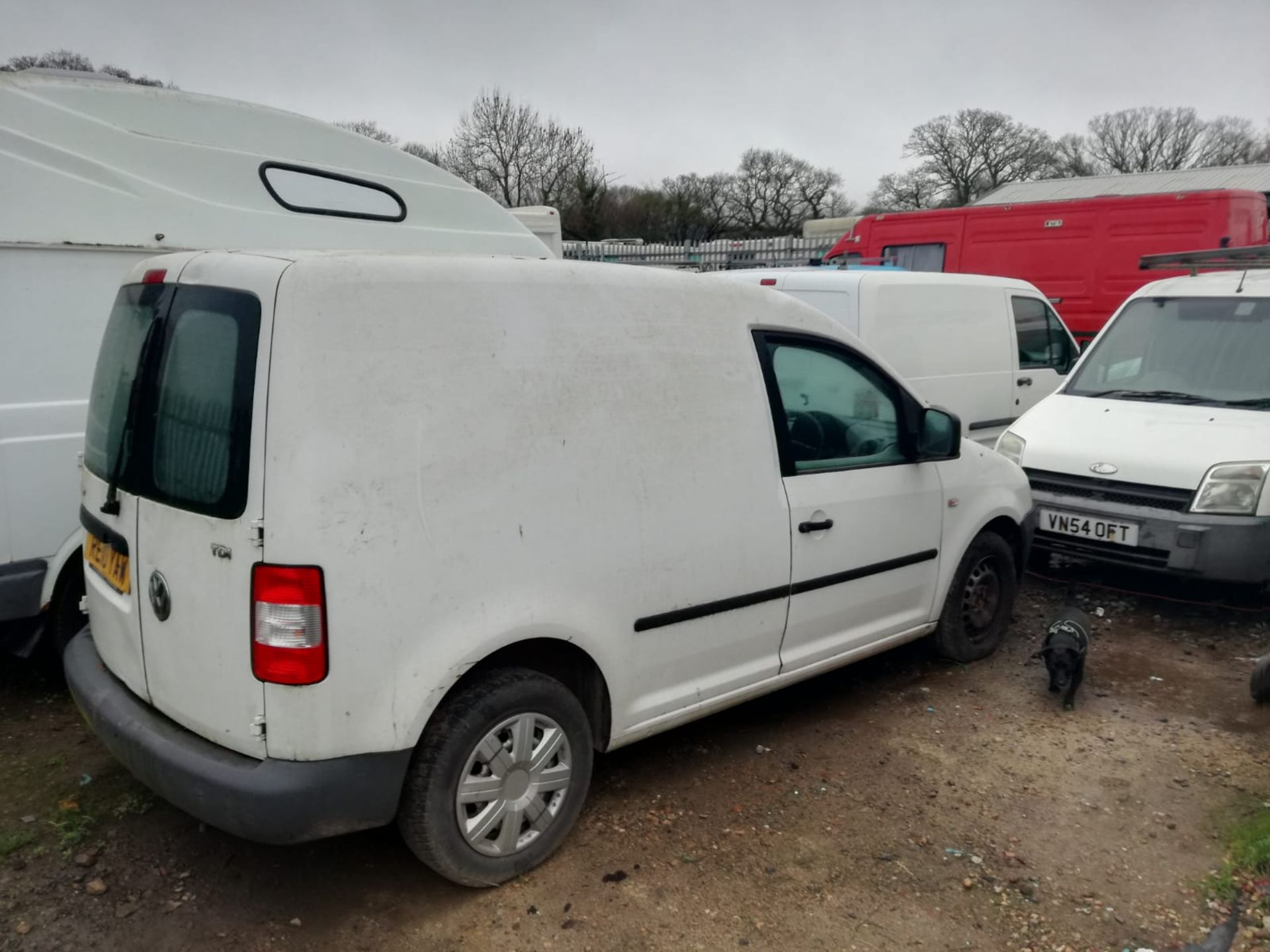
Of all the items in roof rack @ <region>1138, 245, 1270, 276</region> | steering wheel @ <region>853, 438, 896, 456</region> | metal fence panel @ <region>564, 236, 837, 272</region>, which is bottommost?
Result: steering wheel @ <region>853, 438, 896, 456</region>

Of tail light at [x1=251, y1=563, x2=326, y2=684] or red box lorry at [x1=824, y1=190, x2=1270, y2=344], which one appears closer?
tail light at [x1=251, y1=563, x2=326, y2=684]

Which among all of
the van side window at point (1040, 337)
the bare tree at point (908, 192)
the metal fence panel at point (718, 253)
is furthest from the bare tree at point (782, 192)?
the van side window at point (1040, 337)

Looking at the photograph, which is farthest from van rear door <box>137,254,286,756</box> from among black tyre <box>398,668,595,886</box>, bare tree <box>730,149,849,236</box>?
bare tree <box>730,149,849,236</box>

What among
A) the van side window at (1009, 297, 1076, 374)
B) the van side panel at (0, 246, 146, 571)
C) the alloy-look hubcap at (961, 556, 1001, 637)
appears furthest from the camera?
the van side window at (1009, 297, 1076, 374)

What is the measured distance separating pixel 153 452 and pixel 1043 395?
7468 mm

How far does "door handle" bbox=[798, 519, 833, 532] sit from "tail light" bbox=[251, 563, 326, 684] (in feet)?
6.04

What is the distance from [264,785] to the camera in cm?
254

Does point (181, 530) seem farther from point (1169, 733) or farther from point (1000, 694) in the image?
point (1169, 733)

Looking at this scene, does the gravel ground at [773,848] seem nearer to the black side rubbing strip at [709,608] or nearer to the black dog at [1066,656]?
the black dog at [1066,656]

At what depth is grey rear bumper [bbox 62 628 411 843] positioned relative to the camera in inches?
101

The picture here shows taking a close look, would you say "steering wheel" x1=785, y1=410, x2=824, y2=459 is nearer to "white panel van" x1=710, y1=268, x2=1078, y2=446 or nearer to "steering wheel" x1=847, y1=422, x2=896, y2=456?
"steering wheel" x1=847, y1=422, x2=896, y2=456

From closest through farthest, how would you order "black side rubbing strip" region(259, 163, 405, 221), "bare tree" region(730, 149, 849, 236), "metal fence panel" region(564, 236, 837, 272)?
"black side rubbing strip" region(259, 163, 405, 221) → "metal fence panel" region(564, 236, 837, 272) → "bare tree" region(730, 149, 849, 236)

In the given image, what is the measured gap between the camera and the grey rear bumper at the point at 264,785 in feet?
8.39

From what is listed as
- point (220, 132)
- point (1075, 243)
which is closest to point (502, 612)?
point (220, 132)
